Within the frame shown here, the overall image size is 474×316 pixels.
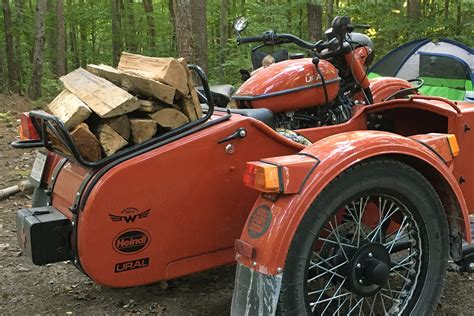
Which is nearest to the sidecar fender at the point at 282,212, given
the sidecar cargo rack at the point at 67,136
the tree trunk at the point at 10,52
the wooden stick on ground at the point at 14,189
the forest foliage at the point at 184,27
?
the sidecar cargo rack at the point at 67,136

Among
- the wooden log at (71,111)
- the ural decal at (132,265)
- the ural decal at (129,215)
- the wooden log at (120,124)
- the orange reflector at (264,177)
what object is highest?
the wooden log at (71,111)

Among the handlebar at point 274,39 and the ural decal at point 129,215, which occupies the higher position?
the handlebar at point 274,39

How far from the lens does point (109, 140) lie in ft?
8.31

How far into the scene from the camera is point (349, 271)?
2.55 m

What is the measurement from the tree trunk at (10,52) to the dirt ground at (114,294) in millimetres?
13244

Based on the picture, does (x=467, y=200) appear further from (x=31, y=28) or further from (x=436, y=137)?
(x=31, y=28)

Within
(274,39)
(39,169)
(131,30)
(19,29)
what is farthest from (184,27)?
(131,30)

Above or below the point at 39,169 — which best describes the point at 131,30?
above

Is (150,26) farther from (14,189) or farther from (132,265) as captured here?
(132,265)

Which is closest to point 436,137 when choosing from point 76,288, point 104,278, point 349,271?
point 349,271

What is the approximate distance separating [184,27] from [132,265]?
633cm

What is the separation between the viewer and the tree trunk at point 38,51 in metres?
12.6

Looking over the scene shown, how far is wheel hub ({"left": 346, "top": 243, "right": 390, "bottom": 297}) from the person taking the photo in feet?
8.30

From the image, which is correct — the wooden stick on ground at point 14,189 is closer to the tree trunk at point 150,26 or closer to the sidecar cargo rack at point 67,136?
the sidecar cargo rack at point 67,136
